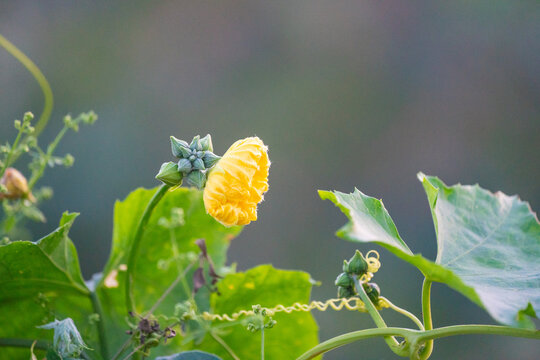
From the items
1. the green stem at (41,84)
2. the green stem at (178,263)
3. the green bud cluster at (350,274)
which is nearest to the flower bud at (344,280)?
the green bud cluster at (350,274)

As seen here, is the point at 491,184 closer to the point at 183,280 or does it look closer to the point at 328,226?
the point at 328,226

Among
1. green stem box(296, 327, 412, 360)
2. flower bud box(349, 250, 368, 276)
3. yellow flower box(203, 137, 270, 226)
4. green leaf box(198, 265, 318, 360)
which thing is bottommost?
green leaf box(198, 265, 318, 360)

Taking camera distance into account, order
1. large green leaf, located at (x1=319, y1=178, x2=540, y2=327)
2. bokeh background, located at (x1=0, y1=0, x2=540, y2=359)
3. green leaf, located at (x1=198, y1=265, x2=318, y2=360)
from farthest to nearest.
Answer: bokeh background, located at (x1=0, y1=0, x2=540, y2=359)
green leaf, located at (x1=198, y1=265, x2=318, y2=360)
large green leaf, located at (x1=319, y1=178, x2=540, y2=327)

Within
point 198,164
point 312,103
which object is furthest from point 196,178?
point 312,103

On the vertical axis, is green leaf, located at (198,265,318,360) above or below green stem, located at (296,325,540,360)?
below

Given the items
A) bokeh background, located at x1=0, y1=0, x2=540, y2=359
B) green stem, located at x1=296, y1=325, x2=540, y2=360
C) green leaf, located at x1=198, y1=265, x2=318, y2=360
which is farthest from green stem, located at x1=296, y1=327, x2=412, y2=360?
bokeh background, located at x1=0, y1=0, x2=540, y2=359

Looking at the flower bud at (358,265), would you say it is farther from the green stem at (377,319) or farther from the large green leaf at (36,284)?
the large green leaf at (36,284)

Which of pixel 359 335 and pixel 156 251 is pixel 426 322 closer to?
pixel 359 335

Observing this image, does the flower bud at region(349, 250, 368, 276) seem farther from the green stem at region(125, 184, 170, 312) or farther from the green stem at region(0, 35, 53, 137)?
the green stem at region(0, 35, 53, 137)
